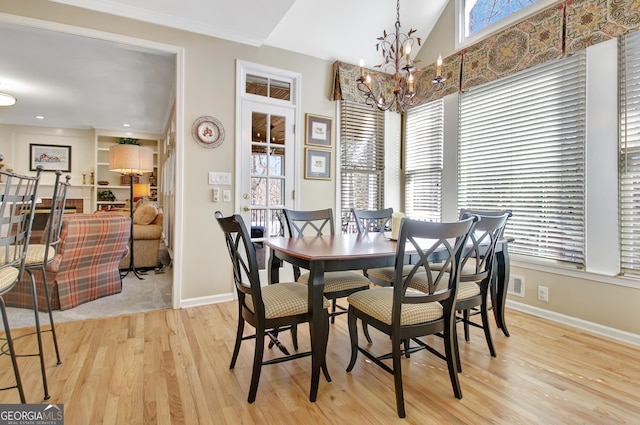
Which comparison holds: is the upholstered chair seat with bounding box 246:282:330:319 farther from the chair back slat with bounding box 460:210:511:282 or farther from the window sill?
the window sill

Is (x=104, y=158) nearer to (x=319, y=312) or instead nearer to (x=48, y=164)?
(x=48, y=164)

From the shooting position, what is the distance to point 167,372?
1.95 metres

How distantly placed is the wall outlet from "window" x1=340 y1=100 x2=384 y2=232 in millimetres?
2002

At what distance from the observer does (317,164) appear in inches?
152

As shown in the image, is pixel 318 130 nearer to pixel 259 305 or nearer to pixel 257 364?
pixel 259 305

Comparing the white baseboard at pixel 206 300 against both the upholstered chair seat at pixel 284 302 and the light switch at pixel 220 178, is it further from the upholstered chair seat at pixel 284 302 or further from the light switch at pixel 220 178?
the upholstered chair seat at pixel 284 302

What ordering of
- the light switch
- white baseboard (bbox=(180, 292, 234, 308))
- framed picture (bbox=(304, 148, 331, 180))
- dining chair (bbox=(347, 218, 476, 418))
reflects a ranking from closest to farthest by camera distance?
dining chair (bbox=(347, 218, 476, 418)), white baseboard (bbox=(180, 292, 234, 308)), the light switch, framed picture (bbox=(304, 148, 331, 180))

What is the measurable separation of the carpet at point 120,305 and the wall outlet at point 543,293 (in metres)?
3.41

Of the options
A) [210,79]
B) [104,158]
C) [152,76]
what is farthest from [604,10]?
[104,158]

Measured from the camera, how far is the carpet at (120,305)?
2779 mm

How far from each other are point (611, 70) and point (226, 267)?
3.67m

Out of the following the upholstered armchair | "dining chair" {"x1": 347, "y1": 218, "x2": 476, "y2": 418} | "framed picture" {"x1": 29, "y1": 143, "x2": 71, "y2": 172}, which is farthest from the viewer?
"framed picture" {"x1": 29, "y1": 143, "x2": 71, "y2": 172}

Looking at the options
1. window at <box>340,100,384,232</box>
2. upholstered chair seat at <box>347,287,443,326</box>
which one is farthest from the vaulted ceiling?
upholstered chair seat at <box>347,287,443,326</box>

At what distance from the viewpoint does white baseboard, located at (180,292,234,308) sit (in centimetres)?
316
